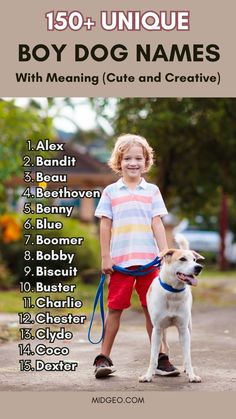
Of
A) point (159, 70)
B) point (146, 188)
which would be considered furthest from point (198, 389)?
point (159, 70)

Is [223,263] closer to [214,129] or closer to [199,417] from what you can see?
[214,129]

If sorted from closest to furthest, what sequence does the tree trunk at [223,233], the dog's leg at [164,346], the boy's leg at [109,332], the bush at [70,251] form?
the boy's leg at [109,332]
the dog's leg at [164,346]
the bush at [70,251]
the tree trunk at [223,233]

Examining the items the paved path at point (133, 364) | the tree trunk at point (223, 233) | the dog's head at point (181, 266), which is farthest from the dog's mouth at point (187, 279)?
the tree trunk at point (223, 233)

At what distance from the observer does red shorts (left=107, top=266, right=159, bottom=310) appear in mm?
7246

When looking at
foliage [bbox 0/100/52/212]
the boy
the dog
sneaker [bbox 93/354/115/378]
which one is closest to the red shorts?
the boy

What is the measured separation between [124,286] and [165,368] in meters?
0.73

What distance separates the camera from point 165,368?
7.18m

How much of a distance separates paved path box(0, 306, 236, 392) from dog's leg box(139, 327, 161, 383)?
7cm

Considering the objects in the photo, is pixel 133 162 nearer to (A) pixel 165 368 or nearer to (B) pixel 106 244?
(B) pixel 106 244

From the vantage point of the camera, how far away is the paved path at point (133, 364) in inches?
266

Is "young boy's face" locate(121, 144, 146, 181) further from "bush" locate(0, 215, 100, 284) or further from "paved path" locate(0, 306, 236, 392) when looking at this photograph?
"bush" locate(0, 215, 100, 284)

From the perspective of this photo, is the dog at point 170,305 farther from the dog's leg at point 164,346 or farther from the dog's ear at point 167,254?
the dog's leg at point 164,346

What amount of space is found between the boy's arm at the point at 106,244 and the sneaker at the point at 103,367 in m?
0.72

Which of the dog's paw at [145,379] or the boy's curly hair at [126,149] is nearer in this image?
the dog's paw at [145,379]
